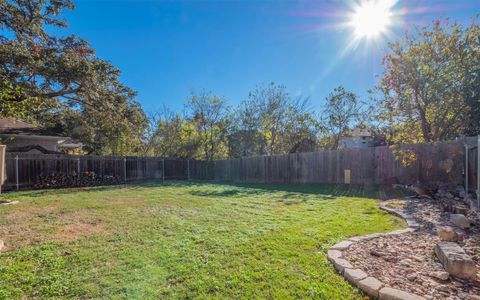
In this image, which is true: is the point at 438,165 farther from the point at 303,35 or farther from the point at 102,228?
the point at 102,228

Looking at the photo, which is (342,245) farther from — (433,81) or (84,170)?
(84,170)

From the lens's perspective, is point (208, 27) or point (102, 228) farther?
point (208, 27)

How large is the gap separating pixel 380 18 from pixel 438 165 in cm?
447

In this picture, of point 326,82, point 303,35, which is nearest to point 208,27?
point 303,35

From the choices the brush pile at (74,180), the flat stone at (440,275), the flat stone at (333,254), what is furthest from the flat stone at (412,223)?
the brush pile at (74,180)

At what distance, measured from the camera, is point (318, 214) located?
461cm

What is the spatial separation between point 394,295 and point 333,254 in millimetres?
813

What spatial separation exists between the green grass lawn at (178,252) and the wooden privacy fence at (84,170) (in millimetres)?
6508

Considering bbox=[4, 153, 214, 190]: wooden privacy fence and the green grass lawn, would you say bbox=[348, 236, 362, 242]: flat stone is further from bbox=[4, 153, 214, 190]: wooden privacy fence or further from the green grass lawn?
bbox=[4, 153, 214, 190]: wooden privacy fence

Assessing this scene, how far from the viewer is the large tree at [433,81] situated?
24.4 feet

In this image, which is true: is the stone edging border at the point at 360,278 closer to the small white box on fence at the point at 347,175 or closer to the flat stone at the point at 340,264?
the flat stone at the point at 340,264

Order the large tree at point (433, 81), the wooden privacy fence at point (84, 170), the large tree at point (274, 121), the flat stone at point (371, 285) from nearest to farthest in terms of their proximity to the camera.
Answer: the flat stone at point (371, 285) < the large tree at point (433, 81) < the wooden privacy fence at point (84, 170) < the large tree at point (274, 121)

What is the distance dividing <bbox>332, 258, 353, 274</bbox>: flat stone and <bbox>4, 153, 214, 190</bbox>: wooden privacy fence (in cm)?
1219

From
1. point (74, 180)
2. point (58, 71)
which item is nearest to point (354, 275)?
point (58, 71)
